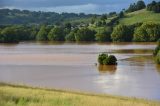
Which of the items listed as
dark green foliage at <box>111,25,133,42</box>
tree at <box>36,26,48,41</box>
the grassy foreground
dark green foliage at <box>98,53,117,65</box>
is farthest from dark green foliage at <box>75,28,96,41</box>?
the grassy foreground

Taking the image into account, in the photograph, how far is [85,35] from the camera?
132 metres

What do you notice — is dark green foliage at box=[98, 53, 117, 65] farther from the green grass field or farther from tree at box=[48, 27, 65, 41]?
tree at box=[48, 27, 65, 41]

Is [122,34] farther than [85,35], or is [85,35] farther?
[85,35]

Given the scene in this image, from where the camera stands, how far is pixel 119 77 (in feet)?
152

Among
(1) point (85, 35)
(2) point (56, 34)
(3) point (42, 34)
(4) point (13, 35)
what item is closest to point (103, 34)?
(1) point (85, 35)

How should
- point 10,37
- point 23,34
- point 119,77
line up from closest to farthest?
point 119,77 → point 10,37 → point 23,34

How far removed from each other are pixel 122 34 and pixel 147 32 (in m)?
7.91

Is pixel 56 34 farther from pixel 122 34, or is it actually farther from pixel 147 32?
pixel 147 32

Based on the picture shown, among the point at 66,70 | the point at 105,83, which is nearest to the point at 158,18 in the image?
the point at 66,70

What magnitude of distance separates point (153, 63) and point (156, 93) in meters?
31.1

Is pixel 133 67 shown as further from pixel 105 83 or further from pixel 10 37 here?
pixel 10 37

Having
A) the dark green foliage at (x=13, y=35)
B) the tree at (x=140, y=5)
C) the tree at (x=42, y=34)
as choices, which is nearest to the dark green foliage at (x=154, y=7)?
the tree at (x=140, y=5)

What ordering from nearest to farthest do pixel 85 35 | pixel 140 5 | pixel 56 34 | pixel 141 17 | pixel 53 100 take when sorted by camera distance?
pixel 53 100
pixel 85 35
pixel 56 34
pixel 141 17
pixel 140 5

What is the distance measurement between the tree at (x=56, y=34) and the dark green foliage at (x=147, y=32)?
92.3ft
